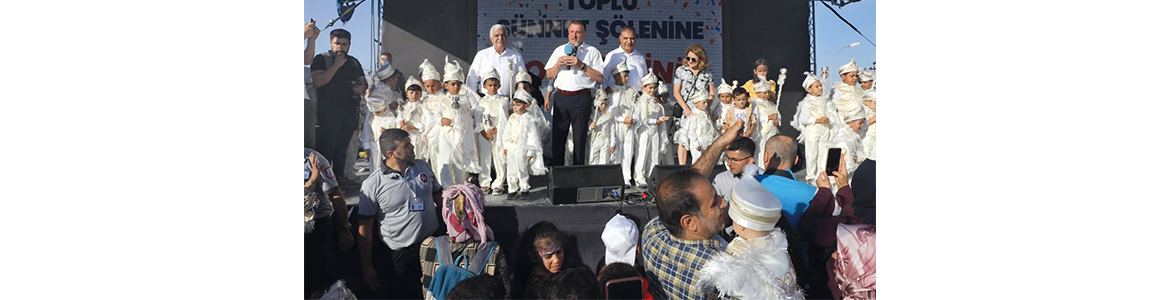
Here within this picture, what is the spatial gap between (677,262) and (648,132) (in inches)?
88.0

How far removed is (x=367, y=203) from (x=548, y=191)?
4.28 ft

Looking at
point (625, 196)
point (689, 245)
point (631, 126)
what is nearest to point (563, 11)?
point (631, 126)

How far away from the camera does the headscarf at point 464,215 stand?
4723mm

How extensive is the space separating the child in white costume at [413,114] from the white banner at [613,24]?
710 mm

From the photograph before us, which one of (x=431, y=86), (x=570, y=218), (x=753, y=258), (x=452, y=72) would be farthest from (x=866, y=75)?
(x=431, y=86)

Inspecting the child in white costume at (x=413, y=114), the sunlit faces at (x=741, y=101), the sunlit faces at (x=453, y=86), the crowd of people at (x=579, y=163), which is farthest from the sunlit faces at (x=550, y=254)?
the sunlit faces at (x=741, y=101)

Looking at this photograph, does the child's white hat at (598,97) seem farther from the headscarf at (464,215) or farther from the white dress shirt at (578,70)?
the headscarf at (464,215)

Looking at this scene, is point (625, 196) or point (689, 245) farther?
point (625, 196)

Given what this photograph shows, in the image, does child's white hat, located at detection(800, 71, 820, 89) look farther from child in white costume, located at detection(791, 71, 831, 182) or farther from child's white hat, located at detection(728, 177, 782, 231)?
child's white hat, located at detection(728, 177, 782, 231)

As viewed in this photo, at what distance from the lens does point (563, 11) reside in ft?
18.3

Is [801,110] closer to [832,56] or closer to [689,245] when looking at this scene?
[832,56]

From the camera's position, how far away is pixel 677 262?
3932mm

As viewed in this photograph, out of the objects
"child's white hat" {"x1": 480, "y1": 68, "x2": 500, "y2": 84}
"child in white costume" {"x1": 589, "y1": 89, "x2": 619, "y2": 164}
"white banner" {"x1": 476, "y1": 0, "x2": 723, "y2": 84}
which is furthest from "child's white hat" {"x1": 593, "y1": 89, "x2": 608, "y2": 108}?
"child's white hat" {"x1": 480, "y1": 68, "x2": 500, "y2": 84}

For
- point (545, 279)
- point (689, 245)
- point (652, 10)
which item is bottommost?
point (545, 279)
